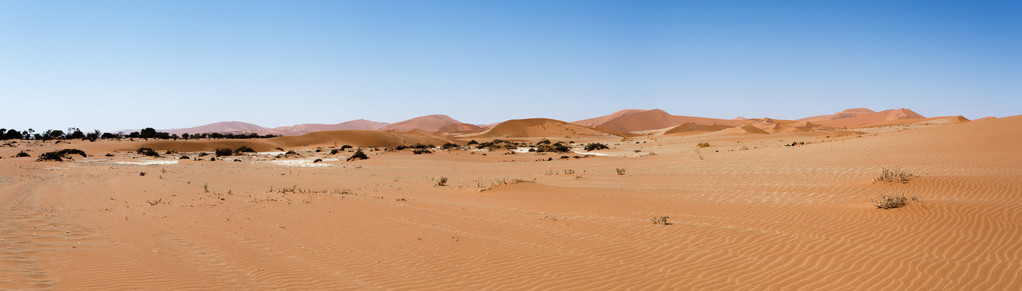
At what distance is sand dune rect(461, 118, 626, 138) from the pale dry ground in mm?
78254

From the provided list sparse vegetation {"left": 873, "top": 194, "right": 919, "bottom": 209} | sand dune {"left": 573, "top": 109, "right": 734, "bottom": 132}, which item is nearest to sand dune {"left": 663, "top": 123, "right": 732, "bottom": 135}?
sand dune {"left": 573, "top": 109, "right": 734, "bottom": 132}

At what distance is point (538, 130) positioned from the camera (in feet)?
324

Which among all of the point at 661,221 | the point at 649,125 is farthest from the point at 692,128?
the point at 661,221

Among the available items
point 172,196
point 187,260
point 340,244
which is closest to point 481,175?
point 172,196

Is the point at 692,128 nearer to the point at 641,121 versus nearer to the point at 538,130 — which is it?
the point at 538,130

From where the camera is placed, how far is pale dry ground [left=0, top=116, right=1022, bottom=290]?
571cm

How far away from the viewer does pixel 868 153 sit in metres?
21.5

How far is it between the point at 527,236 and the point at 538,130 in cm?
9092

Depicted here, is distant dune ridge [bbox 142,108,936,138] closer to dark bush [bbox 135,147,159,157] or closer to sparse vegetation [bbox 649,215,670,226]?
dark bush [bbox 135,147,159,157]

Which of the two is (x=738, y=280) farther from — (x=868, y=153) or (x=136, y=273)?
(x=868, y=153)

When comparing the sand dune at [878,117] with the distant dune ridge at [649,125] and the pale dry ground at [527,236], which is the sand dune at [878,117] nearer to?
the distant dune ridge at [649,125]

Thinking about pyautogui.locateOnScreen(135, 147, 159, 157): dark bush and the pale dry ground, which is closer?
the pale dry ground

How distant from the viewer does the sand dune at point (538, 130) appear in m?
93.7

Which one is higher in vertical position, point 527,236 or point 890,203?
point 890,203
